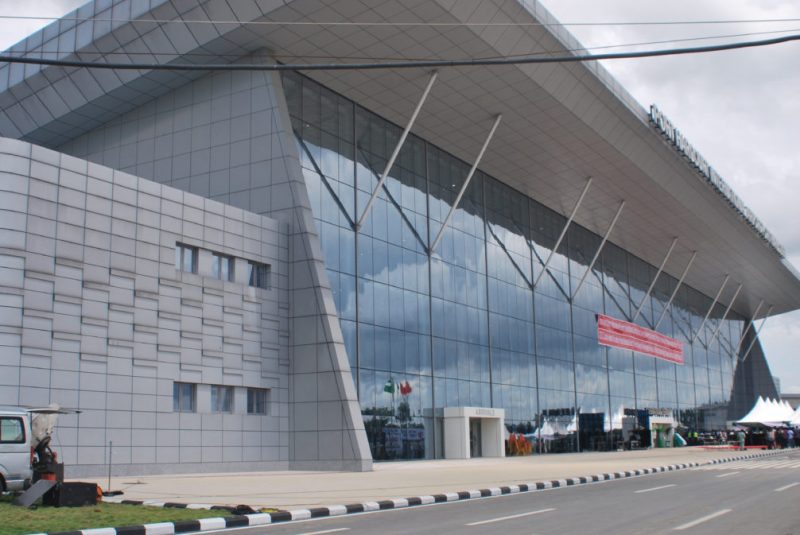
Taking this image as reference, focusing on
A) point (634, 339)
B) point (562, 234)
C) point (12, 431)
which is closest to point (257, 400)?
point (12, 431)

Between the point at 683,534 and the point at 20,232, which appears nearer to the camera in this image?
the point at 683,534

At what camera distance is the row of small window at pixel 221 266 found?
28.5 metres

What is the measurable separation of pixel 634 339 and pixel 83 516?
47.9 meters

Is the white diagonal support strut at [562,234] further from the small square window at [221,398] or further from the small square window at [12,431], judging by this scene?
the small square window at [12,431]

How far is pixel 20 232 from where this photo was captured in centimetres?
2338

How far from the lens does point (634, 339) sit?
56.8 metres

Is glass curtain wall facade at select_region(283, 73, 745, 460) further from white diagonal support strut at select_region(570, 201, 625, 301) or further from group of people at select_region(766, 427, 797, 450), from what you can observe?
group of people at select_region(766, 427, 797, 450)

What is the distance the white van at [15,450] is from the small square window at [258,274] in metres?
14.6

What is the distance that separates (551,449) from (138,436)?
102 feet

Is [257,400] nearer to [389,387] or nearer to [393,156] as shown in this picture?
[389,387]

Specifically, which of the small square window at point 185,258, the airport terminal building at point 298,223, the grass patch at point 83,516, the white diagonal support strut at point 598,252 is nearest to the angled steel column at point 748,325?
the white diagonal support strut at point 598,252

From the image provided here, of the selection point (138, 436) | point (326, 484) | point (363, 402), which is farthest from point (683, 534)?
point (363, 402)

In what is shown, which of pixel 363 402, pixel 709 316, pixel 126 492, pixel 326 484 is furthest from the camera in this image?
pixel 709 316

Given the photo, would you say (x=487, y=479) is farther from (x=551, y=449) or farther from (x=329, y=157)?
(x=551, y=449)
